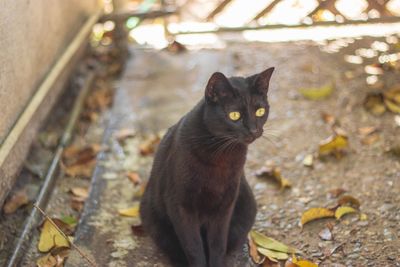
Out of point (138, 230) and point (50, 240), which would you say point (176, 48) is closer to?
point (138, 230)

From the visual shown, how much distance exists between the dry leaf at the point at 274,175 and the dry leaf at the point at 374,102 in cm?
98

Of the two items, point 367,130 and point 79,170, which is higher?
point 79,170

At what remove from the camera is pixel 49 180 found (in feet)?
11.7

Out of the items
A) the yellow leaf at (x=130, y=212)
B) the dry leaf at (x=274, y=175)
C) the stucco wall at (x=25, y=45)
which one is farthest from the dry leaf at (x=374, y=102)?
the stucco wall at (x=25, y=45)

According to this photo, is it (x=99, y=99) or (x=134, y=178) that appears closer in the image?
(x=134, y=178)

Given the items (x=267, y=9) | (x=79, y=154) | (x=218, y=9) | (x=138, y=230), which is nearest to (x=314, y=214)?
(x=138, y=230)

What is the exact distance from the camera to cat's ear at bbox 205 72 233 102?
256 cm

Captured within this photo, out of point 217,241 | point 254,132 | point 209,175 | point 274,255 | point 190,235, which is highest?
point 254,132

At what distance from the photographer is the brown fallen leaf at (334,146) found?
12.4 feet

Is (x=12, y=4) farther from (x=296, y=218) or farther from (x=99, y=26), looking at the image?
(x=99, y=26)

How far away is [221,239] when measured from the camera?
2844 millimetres

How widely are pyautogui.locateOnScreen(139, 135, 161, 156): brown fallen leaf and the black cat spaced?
1.01 meters

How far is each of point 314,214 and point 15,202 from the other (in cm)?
176

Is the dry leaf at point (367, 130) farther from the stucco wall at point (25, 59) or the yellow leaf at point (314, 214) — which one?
the stucco wall at point (25, 59)
